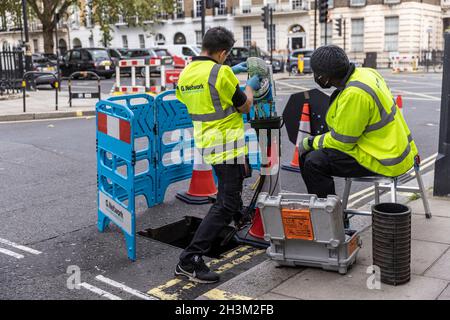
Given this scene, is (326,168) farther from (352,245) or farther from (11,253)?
(11,253)

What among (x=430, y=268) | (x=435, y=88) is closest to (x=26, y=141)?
(x=430, y=268)

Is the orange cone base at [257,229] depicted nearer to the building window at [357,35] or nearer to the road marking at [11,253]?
the road marking at [11,253]

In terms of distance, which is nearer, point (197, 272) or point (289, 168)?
point (197, 272)

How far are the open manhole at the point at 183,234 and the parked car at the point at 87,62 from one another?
25548mm

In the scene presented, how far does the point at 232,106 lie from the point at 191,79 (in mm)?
355

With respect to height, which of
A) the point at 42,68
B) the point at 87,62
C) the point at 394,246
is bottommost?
the point at 394,246

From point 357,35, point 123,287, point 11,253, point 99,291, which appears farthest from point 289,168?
point 357,35

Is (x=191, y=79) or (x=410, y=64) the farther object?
(x=410, y=64)

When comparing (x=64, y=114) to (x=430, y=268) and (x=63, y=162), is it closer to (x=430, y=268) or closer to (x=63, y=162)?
(x=63, y=162)

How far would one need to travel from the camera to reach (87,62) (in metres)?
31.1

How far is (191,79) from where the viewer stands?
4125 mm

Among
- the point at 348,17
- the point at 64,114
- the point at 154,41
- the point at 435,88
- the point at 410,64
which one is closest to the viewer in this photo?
the point at 64,114

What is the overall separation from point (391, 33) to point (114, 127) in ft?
143

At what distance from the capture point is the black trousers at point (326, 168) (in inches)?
174
